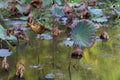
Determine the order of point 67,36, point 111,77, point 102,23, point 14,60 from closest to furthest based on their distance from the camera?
point 111,77, point 14,60, point 67,36, point 102,23

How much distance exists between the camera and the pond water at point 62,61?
146 inches

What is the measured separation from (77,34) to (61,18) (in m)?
2.48

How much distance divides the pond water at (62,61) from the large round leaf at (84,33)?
273 millimetres

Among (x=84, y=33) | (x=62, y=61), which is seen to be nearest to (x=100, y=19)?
(x=62, y=61)

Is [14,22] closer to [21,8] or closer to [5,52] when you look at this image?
[21,8]

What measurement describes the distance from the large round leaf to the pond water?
0.27 m

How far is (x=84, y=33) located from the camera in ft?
12.7

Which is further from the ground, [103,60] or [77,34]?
[77,34]

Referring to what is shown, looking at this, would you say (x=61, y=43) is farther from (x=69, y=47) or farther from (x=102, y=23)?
(x=102, y=23)

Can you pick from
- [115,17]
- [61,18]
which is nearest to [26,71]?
[61,18]

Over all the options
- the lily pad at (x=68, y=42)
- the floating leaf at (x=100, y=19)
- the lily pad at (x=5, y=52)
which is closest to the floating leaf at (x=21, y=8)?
the floating leaf at (x=100, y=19)

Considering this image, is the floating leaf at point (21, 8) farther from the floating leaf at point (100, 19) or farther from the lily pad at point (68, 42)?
the lily pad at point (68, 42)

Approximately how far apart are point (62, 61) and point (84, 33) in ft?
1.47

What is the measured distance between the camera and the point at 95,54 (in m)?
4.41
